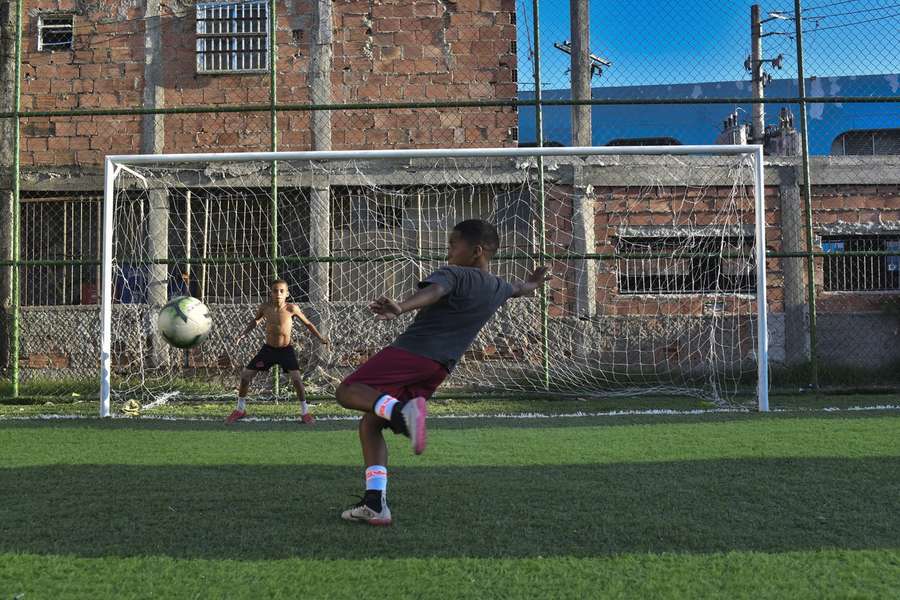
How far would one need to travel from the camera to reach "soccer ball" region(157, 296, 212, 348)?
22.9 ft

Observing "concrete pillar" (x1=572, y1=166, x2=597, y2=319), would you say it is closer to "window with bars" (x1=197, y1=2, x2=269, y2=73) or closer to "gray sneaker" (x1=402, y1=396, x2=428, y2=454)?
"window with bars" (x1=197, y1=2, x2=269, y2=73)

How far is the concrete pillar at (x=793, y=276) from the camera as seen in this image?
1118cm

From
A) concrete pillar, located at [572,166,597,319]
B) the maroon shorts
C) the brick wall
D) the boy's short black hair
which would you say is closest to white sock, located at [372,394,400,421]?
the maroon shorts

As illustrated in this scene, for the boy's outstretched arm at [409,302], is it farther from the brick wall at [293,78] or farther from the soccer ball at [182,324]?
the brick wall at [293,78]

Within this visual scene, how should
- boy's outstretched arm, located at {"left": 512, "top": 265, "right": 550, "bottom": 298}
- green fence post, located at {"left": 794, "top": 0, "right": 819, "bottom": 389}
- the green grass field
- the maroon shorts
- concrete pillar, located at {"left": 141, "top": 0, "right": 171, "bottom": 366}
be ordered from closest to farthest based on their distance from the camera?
the green grass field < the maroon shorts < boy's outstretched arm, located at {"left": 512, "top": 265, "right": 550, "bottom": 298} < green fence post, located at {"left": 794, "top": 0, "right": 819, "bottom": 389} < concrete pillar, located at {"left": 141, "top": 0, "right": 171, "bottom": 366}

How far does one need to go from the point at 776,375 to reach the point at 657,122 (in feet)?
55.6

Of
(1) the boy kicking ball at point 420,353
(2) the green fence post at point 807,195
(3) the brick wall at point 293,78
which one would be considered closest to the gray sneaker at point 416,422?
(1) the boy kicking ball at point 420,353

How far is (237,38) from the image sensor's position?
478 inches

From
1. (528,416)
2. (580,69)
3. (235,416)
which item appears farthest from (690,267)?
(235,416)

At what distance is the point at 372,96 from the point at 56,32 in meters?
4.79

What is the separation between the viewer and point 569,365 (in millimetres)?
9742

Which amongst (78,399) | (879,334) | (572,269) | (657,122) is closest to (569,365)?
(572,269)

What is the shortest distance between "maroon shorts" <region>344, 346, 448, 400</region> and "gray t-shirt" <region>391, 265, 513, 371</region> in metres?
0.04

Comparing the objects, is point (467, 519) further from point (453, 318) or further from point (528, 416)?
point (528, 416)
